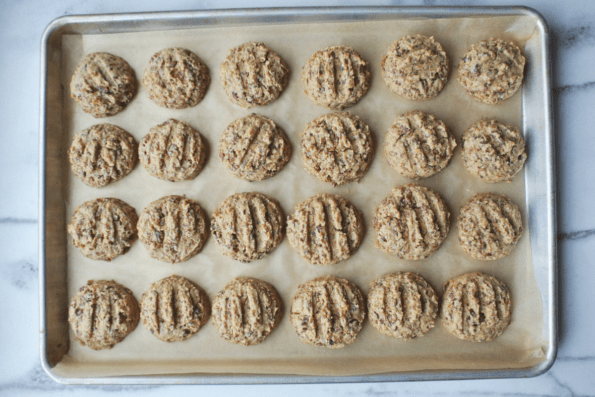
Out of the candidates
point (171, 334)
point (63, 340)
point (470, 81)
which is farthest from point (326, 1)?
point (63, 340)

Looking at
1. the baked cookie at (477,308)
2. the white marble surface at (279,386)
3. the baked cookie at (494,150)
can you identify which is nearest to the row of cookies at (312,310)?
the baked cookie at (477,308)

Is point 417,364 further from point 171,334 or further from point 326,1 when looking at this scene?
point 326,1

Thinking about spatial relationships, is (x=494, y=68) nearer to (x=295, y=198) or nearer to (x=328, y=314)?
(x=295, y=198)

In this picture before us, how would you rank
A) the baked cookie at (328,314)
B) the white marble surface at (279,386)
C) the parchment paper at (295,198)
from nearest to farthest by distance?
1. the baked cookie at (328,314)
2. the parchment paper at (295,198)
3. the white marble surface at (279,386)

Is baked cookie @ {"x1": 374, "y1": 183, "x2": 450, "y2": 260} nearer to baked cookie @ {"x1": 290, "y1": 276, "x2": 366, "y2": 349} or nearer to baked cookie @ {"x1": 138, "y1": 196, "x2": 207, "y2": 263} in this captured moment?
baked cookie @ {"x1": 290, "y1": 276, "x2": 366, "y2": 349}

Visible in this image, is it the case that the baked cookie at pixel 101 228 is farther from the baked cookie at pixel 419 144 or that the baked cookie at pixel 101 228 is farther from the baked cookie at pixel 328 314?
the baked cookie at pixel 419 144

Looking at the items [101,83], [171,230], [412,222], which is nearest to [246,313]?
[171,230]
